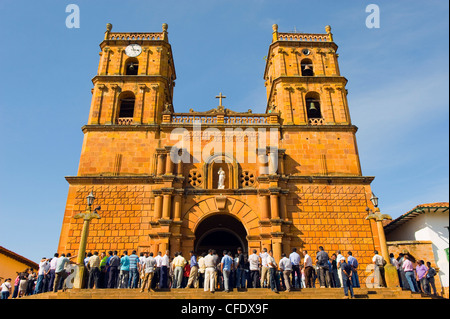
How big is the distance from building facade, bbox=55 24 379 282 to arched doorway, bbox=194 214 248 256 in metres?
0.08

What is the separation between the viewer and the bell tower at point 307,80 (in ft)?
72.5

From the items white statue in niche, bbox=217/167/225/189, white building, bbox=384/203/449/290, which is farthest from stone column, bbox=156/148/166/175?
white building, bbox=384/203/449/290

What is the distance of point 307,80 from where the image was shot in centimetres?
2330

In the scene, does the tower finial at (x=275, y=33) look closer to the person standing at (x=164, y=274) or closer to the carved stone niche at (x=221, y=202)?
the carved stone niche at (x=221, y=202)

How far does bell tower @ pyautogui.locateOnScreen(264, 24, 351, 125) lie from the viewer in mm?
22109

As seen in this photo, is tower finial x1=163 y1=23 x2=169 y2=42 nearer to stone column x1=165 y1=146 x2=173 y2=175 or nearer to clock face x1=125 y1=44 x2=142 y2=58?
clock face x1=125 y1=44 x2=142 y2=58

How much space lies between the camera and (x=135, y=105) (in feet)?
72.2

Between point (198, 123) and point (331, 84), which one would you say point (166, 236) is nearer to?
point (198, 123)

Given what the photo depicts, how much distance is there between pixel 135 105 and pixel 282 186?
1024 centimetres

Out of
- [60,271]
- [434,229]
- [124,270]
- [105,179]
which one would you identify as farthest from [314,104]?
[60,271]

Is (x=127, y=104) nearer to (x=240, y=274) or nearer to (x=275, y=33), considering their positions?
(x=275, y=33)

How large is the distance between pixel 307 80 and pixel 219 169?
343 inches

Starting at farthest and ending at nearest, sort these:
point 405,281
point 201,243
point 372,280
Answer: point 201,243 → point 372,280 → point 405,281
